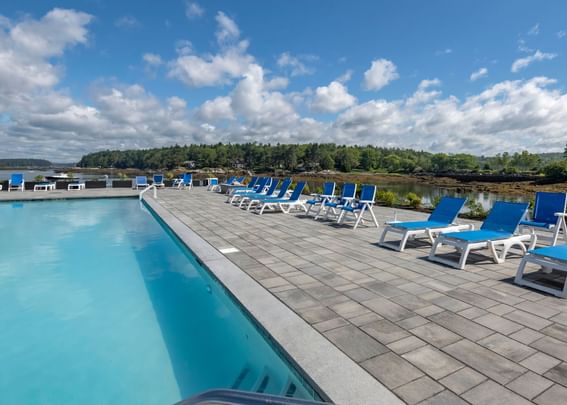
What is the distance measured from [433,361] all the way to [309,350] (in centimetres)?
88

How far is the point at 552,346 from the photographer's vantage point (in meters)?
2.47

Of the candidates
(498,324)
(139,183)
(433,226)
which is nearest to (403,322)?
(498,324)

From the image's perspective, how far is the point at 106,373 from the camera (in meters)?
3.00

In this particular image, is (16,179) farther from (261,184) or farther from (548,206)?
(548,206)

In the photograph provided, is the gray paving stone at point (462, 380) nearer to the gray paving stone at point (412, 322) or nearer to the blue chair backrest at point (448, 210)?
the gray paving stone at point (412, 322)

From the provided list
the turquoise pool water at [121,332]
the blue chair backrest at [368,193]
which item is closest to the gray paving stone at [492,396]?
the turquoise pool water at [121,332]

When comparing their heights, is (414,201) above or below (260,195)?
above

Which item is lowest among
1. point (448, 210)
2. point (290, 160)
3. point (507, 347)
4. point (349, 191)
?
point (507, 347)

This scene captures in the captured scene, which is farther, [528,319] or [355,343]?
Answer: [528,319]

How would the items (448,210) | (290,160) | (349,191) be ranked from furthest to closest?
(290,160) < (349,191) < (448,210)

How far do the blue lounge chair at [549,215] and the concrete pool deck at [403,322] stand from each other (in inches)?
31.7

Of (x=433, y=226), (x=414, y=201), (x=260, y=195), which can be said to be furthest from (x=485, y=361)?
(x=260, y=195)

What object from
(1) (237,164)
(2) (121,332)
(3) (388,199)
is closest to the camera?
(2) (121,332)

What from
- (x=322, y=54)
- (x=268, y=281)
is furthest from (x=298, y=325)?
(x=322, y=54)
